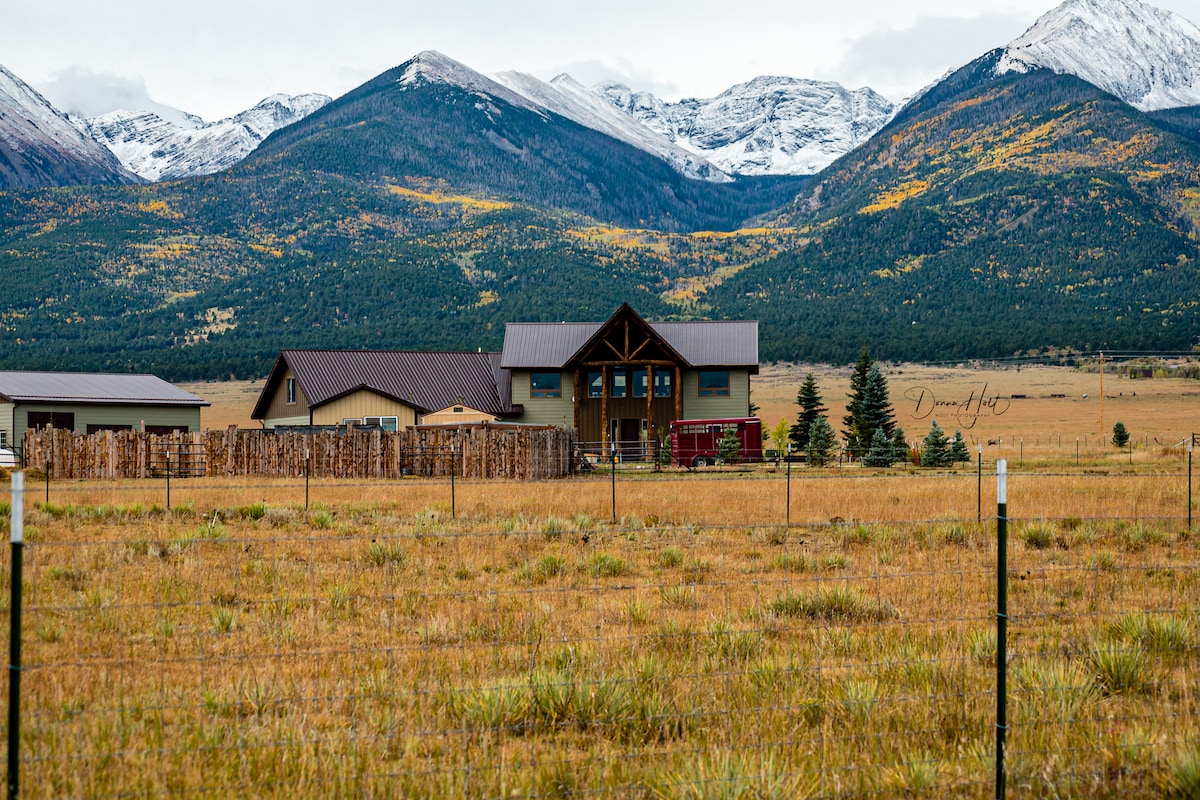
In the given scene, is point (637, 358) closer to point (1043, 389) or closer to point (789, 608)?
point (789, 608)

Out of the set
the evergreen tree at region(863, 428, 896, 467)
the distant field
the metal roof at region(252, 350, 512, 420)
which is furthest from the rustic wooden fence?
the distant field

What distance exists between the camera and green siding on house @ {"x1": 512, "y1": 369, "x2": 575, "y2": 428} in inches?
2099

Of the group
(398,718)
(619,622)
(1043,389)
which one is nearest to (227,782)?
(398,718)

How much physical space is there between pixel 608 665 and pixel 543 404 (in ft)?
147

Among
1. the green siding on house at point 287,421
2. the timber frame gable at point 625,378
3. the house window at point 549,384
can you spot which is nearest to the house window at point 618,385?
the timber frame gable at point 625,378

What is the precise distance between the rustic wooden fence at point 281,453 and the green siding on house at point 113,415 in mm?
10001

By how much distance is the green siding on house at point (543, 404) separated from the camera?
2099 inches

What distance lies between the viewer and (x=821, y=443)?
52812mm

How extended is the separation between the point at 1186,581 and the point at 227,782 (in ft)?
36.3

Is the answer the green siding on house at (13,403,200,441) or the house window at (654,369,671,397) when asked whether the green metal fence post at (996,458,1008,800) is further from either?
the green siding on house at (13,403,200,441)

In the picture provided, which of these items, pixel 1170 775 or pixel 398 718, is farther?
pixel 398 718

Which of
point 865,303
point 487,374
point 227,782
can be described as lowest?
point 227,782

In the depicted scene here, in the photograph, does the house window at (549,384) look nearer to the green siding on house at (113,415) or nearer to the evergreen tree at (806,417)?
the evergreen tree at (806,417)

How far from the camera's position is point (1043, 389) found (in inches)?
3878
